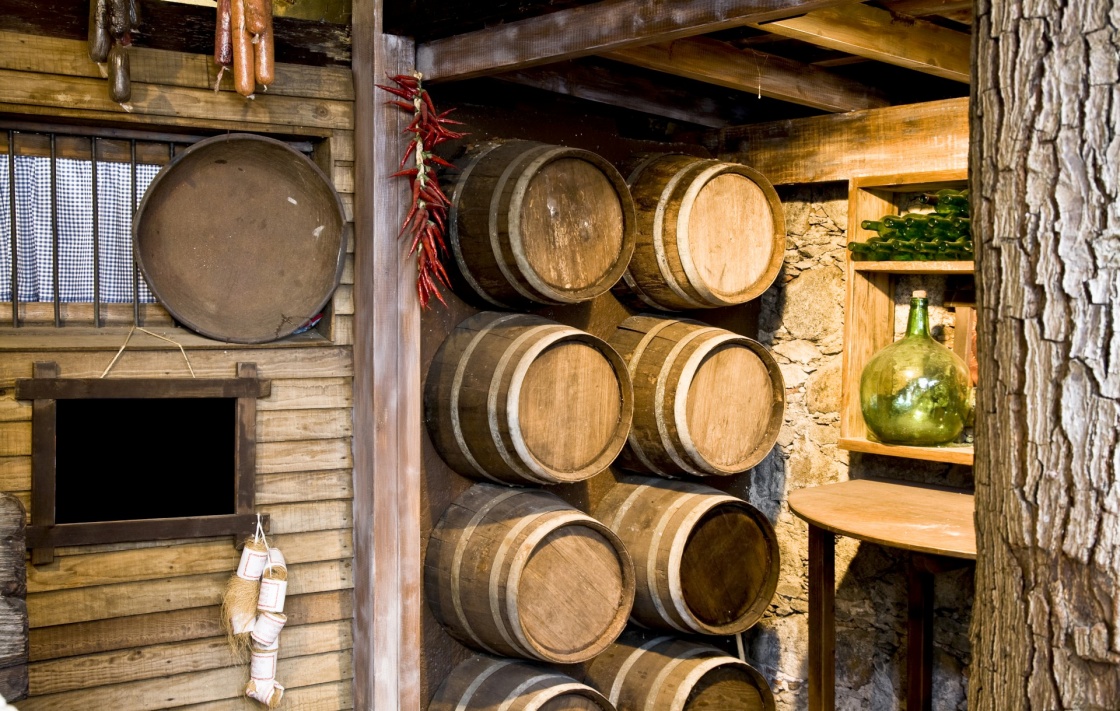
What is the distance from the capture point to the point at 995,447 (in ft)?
5.19

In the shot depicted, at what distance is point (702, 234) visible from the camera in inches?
149

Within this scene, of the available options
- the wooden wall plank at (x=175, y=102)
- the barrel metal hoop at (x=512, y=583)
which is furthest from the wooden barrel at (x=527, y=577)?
the wooden wall plank at (x=175, y=102)

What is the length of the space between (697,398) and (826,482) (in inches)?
32.5

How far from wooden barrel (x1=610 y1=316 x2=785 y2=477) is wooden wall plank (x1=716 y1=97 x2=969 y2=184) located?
796mm

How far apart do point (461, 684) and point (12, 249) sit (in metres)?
1.96

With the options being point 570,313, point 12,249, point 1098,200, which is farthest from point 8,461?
point 1098,200

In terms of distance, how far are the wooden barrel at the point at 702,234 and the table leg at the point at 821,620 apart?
3.24 feet

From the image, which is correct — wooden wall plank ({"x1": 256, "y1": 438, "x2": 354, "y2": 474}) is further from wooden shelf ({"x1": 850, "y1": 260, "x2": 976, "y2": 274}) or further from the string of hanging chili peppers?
wooden shelf ({"x1": 850, "y1": 260, "x2": 976, "y2": 274})

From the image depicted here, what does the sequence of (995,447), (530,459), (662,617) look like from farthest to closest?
(662,617)
(530,459)
(995,447)

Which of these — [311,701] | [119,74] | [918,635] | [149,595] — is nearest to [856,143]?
[918,635]

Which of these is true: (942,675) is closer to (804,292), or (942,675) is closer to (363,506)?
(804,292)

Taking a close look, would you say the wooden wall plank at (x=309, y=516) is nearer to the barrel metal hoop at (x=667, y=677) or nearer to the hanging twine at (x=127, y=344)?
the hanging twine at (x=127, y=344)

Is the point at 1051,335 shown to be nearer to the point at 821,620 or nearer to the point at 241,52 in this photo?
the point at 821,620

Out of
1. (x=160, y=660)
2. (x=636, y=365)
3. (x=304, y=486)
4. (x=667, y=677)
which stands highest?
(x=636, y=365)
